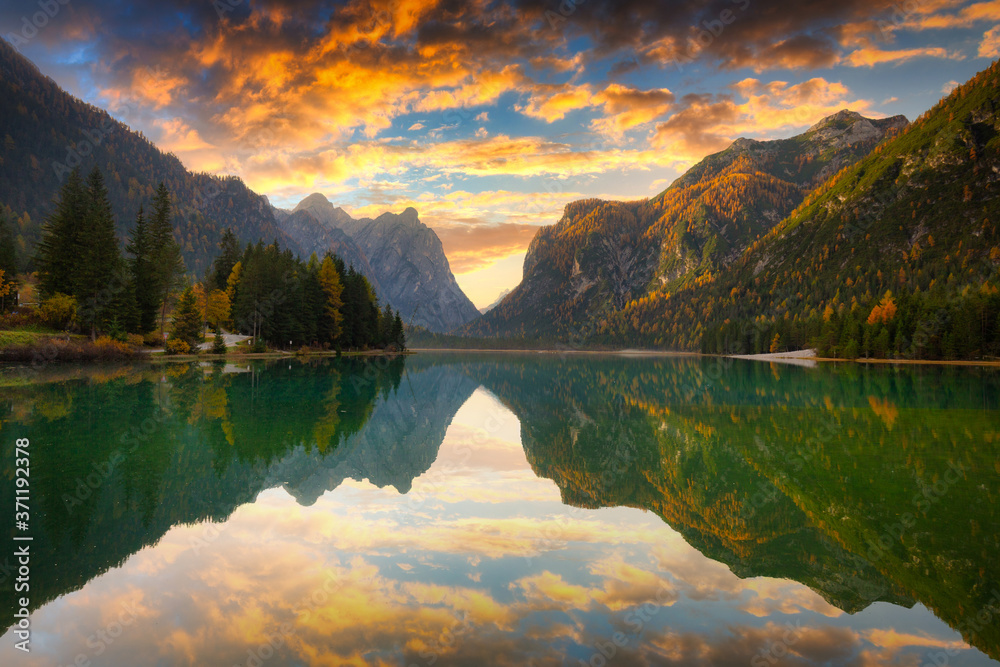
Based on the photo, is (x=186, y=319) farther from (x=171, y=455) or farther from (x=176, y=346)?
(x=171, y=455)

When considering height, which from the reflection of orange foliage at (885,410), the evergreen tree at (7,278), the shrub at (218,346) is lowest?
the reflection of orange foliage at (885,410)

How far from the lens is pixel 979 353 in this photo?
287 ft

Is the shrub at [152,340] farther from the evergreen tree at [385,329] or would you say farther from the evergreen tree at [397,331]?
the evergreen tree at [397,331]

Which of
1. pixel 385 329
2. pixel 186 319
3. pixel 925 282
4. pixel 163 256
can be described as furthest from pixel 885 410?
pixel 925 282

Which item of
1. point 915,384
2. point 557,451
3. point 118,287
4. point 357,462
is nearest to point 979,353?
point 915,384

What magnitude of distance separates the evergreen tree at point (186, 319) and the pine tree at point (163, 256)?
13.8ft

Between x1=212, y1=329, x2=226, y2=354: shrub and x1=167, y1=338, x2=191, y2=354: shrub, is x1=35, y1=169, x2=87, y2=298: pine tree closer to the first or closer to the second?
x1=167, y1=338, x2=191, y2=354: shrub

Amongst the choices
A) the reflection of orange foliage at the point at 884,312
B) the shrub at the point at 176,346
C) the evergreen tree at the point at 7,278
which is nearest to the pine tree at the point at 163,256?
the shrub at the point at 176,346

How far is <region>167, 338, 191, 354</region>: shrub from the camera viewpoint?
221ft

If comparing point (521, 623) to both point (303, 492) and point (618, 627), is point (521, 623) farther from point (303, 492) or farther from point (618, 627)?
point (303, 492)

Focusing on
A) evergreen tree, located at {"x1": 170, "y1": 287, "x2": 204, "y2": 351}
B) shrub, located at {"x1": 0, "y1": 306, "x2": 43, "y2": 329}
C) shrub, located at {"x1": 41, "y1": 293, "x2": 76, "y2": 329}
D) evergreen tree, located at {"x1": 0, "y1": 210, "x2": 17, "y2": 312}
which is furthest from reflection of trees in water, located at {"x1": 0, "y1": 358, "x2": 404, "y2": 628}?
evergreen tree, located at {"x1": 170, "y1": 287, "x2": 204, "y2": 351}

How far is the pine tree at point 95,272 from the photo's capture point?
2344 inches

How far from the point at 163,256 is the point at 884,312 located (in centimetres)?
12495

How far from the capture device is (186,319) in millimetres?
69062
